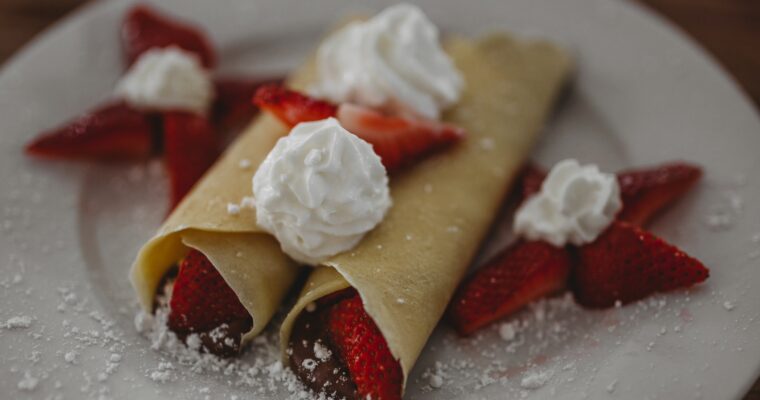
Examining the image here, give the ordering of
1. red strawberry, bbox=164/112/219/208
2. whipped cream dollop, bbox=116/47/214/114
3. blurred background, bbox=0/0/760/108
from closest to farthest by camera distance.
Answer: red strawberry, bbox=164/112/219/208
whipped cream dollop, bbox=116/47/214/114
blurred background, bbox=0/0/760/108

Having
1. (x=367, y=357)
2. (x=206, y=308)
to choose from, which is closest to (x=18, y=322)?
(x=206, y=308)

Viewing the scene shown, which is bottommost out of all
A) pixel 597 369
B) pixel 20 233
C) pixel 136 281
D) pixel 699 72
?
pixel 20 233

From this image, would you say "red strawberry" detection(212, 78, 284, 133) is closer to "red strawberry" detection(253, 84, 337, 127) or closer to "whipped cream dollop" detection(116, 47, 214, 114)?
"whipped cream dollop" detection(116, 47, 214, 114)

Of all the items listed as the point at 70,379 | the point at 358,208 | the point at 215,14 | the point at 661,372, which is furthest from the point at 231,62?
the point at 661,372

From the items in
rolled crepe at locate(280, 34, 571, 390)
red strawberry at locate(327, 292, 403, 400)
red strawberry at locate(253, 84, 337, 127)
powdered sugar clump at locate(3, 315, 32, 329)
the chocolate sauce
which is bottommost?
powdered sugar clump at locate(3, 315, 32, 329)

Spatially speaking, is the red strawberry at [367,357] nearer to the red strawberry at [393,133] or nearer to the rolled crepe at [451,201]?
the rolled crepe at [451,201]

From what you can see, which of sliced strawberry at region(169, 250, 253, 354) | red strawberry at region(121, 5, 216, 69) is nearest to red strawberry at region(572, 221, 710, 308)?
sliced strawberry at region(169, 250, 253, 354)

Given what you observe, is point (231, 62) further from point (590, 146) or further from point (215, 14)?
point (590, 146)

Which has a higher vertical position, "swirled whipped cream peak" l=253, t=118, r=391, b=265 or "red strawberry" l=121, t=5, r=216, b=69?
"swirled whipped cream peak" l=253, t=118, r=391, b=265
